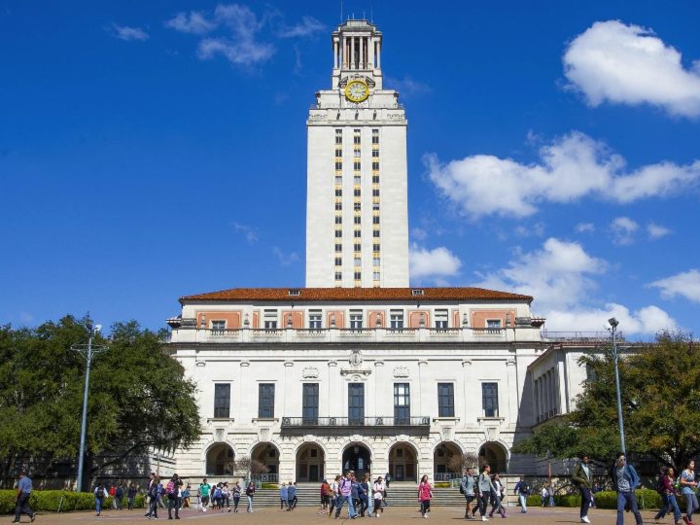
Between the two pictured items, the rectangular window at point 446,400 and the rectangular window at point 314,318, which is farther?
the rectangular window at point 314,318

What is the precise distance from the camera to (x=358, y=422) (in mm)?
63438

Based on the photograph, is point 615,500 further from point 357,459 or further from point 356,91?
point 356,91

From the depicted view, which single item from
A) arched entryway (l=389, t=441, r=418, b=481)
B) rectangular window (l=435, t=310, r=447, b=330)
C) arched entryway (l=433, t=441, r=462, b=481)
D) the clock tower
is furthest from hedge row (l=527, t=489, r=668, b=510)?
the clock tower

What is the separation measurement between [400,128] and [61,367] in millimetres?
69131

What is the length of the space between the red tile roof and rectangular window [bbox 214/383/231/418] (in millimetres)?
7525

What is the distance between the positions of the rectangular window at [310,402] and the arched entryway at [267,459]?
359 centimetres

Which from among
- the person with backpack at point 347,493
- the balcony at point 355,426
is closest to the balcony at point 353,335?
the balcony at point 355,426

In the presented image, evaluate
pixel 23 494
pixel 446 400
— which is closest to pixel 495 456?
pixel 446 400

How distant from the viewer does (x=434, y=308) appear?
6781cm

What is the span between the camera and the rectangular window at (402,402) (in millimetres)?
63812

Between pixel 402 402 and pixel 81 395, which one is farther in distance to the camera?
pixel 402 402

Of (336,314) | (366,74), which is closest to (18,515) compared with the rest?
(336,314)

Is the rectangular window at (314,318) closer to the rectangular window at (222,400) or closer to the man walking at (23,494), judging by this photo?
the rectangular window at (222,400)

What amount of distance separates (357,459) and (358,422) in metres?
3.32
